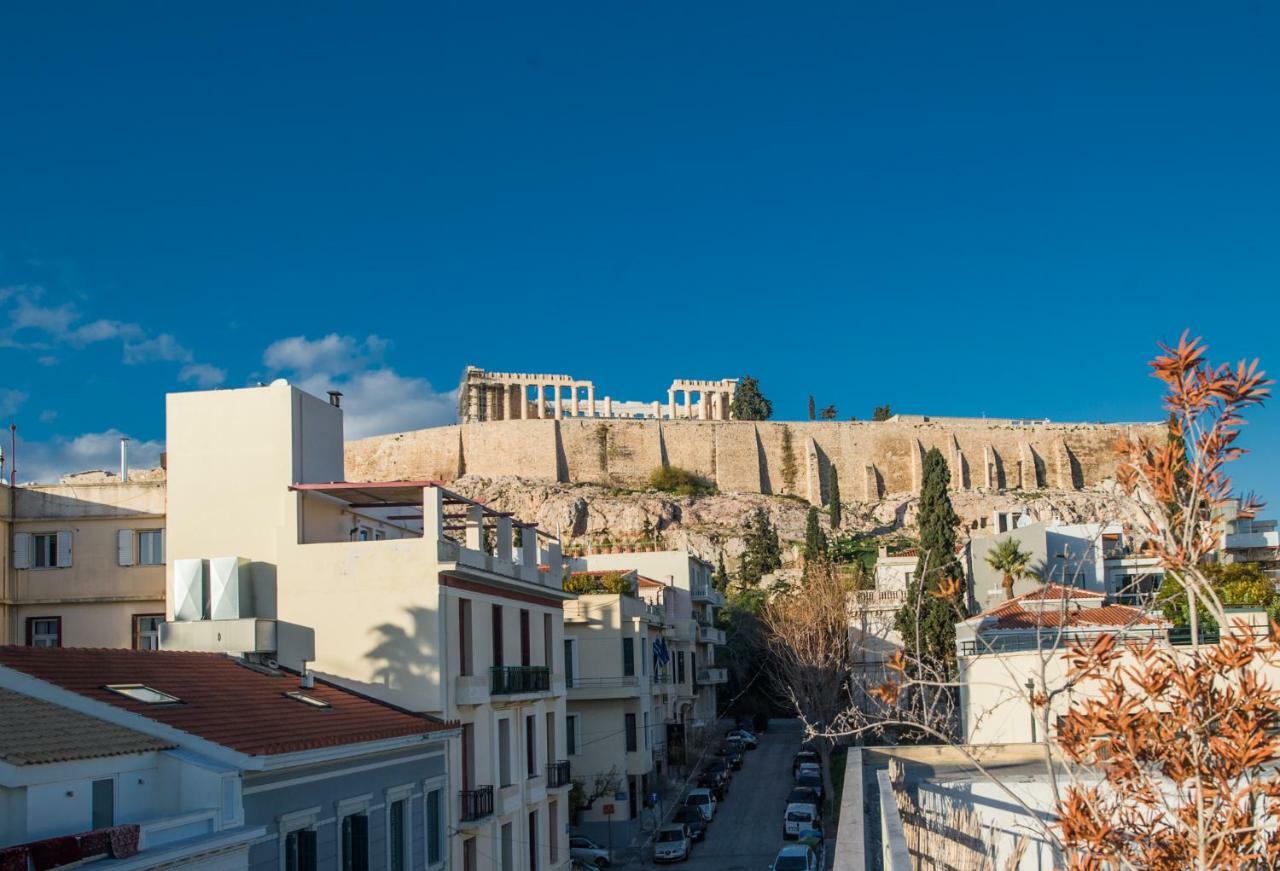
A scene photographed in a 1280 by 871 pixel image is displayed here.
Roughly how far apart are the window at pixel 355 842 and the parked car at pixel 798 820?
62.3 feet

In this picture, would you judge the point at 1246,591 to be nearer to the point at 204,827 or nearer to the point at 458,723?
the point at 458,723

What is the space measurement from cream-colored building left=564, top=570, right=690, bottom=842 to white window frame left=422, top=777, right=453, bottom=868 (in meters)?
15.4

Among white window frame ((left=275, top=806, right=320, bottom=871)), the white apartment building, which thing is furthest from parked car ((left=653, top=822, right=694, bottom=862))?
white window frame ((left=275, top=806, right=320, bottom=871))

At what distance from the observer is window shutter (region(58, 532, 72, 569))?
25.8 meters

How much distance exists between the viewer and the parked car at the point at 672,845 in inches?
1341

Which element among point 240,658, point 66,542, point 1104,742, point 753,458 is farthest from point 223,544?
point 753,458

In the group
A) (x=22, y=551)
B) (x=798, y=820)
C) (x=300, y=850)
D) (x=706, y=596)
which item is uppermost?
(x=22, y=551)

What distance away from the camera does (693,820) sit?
38.2m

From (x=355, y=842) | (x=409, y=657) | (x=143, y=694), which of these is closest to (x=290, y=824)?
(x=143, y=694)

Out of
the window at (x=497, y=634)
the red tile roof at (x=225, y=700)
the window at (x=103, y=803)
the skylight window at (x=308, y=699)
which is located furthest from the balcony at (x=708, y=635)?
the window at (x=103, y=803)

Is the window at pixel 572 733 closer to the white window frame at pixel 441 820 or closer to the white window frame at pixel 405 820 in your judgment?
the white window frame at pixel 441 820

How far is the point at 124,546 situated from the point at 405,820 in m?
9.19

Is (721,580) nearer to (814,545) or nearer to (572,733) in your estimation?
(814,545)

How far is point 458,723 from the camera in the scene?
2225cm
